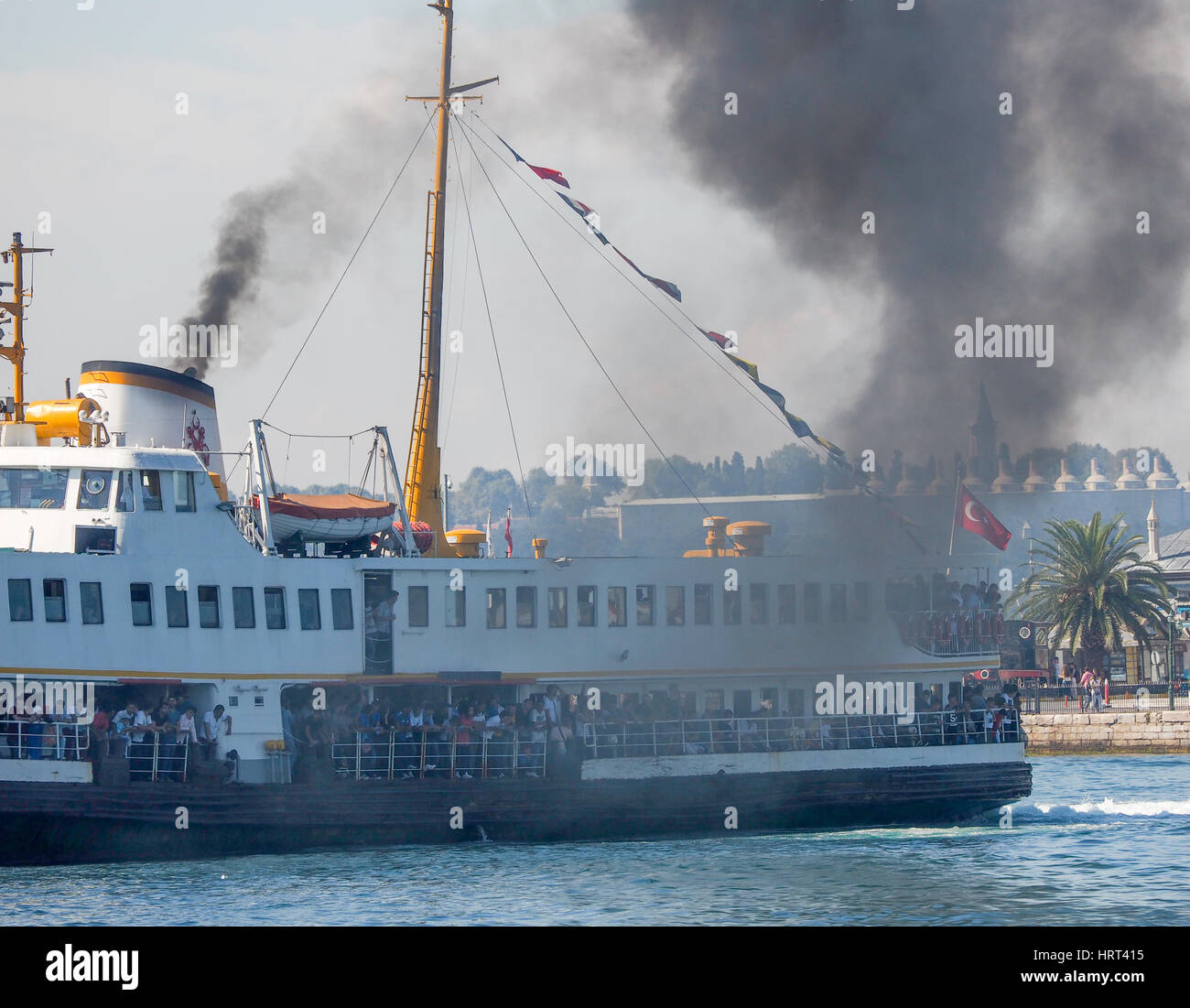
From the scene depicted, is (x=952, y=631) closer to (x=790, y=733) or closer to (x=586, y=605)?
(x=790, y=733)

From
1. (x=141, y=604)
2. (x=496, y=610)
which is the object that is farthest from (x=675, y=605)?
(x=141, y=604)

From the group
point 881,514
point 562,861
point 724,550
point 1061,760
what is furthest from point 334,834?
point 1061,760

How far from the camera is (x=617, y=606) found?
33469mm

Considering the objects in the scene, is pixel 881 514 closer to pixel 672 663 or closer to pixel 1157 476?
pixel 672 663

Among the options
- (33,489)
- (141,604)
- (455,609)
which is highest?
(33,489)

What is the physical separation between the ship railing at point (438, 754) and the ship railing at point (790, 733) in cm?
124

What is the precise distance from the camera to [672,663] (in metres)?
33.7

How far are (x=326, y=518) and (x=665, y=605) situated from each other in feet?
24.1

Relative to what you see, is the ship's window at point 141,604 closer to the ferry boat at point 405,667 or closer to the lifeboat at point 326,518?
the ferry boat at point 405,667

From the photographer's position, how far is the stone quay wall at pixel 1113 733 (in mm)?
54438

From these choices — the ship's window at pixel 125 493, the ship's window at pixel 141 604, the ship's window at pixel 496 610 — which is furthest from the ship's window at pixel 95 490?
the ship's window at pixel 496 610

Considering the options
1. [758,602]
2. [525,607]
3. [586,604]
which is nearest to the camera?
[525,607]
